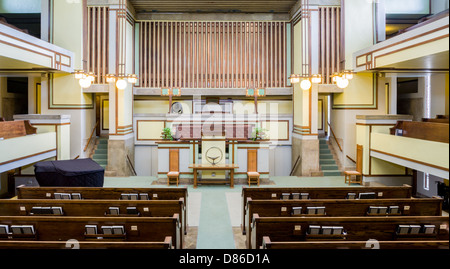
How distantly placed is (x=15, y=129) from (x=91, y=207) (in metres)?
4.82

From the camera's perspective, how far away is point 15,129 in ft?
28.1

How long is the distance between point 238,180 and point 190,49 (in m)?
5.53

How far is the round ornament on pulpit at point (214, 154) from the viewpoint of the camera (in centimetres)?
1002

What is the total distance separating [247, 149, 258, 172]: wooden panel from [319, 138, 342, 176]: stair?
8.58 feet

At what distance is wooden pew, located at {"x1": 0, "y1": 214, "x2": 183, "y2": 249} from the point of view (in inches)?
172

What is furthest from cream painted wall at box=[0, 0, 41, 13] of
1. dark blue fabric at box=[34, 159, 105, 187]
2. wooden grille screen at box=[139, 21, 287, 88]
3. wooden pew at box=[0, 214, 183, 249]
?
wooden pew at box=[0, 214, 183, 249]

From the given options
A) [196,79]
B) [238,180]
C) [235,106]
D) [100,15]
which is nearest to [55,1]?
[100,15]

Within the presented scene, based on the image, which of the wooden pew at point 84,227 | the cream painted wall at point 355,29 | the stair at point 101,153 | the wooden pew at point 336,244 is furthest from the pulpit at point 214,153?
the wooden pew at point 336,244

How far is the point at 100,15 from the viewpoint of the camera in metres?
11.6

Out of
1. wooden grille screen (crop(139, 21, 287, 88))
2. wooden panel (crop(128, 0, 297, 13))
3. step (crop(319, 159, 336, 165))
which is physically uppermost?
wooden panel (crop(128, 0, 297, 13))

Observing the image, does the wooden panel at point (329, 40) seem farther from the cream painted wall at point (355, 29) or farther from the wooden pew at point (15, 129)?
the wooden pew at point (15, 129)

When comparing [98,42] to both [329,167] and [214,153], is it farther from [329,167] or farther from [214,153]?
[329,167]

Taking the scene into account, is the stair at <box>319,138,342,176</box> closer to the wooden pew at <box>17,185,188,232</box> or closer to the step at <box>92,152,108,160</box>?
the wooden pew at <box>17,185,188,232</box>
